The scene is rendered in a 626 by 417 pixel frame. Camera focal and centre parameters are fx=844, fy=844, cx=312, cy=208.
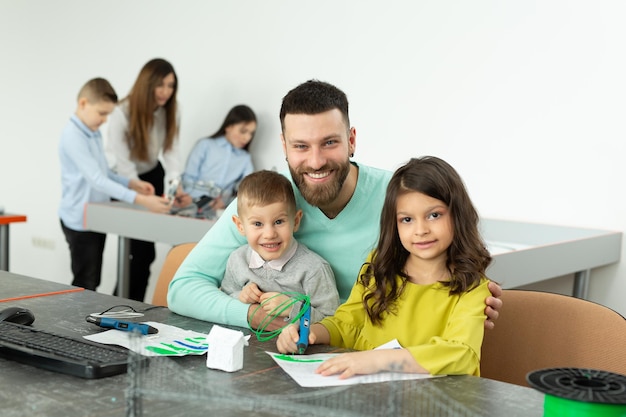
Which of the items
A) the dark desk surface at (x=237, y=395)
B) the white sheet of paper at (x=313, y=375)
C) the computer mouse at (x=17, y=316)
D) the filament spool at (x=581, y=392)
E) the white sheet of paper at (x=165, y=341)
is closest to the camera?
the filament spool at (x=581, y=392)

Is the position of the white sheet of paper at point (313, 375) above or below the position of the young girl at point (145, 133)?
below

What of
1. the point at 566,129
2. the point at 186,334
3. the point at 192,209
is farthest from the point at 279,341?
the point at 566,129

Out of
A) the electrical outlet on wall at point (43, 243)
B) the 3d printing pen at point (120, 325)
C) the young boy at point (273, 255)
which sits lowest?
the electrical outlet on wall at point (43, 243)

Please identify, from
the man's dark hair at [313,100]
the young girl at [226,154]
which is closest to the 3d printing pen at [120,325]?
the man's dark hair at [313,100]

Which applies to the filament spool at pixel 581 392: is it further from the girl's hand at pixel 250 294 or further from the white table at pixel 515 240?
the white table at pixel 515 240

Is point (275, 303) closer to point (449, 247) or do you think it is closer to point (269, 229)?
point (269, 229)

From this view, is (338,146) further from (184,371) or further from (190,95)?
(190,95)

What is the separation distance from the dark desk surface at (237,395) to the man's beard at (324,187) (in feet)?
1.85

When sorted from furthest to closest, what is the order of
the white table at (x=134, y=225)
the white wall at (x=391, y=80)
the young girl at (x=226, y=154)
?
1. the young girl at (x=226, y=154)
2. the white wall at (x=391, y=80)
3. the white table at (x=134, y=225)

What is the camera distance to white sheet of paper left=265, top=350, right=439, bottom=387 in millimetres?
1448

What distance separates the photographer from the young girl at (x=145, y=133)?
4621mm

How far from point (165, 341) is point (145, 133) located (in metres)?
3.15

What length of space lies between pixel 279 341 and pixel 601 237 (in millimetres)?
2397

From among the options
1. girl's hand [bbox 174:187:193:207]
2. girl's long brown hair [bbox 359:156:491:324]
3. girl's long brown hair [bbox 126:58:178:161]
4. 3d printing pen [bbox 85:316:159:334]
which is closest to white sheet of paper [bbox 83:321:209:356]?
3d printing pen [bbox 85:316:159:334]
